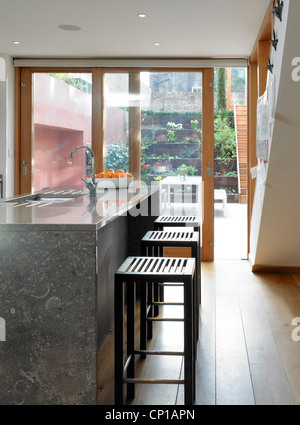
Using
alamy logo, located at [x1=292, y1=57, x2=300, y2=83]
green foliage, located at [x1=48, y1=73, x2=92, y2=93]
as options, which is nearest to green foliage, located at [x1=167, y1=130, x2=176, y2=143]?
green foliage, located at [x1=48, y1=73, x2=92, y2=93]

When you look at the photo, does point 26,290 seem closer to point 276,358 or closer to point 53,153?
point 276,358

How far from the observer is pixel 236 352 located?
3.02 m

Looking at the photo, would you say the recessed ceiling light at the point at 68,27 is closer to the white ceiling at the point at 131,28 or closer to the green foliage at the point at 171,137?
the white ceiling at the point at 131,28

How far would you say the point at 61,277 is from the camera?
6.68 ft

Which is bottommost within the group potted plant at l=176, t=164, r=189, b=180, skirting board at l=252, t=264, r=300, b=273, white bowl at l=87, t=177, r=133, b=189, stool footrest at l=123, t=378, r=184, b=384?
stool footrest at l=123, t=378, r=184, b=384

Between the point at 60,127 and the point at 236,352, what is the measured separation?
153 inches

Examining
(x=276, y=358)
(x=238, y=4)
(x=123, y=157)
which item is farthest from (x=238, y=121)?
(x=276, y=358)

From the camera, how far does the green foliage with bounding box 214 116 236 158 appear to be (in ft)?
19.7

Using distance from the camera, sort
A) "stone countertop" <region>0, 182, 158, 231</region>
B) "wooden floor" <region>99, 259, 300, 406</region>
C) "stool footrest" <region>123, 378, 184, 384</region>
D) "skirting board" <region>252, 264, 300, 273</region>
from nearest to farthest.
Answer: "stone countertop" <region>0, 182, 158, 231</region>, "stool footrest" <region>123, 378, 184, 384</region>, "wooden floor" <region>99, 259, 300, 406</region>, "skirting board" <region>252, 264, 300, 273</region>

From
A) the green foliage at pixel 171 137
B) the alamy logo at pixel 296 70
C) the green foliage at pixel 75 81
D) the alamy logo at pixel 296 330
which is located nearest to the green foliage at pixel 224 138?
the green foliage at pixel 171 137

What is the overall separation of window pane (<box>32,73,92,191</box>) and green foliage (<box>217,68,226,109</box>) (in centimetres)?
149

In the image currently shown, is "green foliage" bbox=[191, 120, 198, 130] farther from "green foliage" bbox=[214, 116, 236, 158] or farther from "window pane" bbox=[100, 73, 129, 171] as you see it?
"window pane" bbox=[100, 73, 129, 171]

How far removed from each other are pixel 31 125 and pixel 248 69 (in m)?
2.58

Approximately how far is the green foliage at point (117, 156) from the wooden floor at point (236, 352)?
2.06 m
